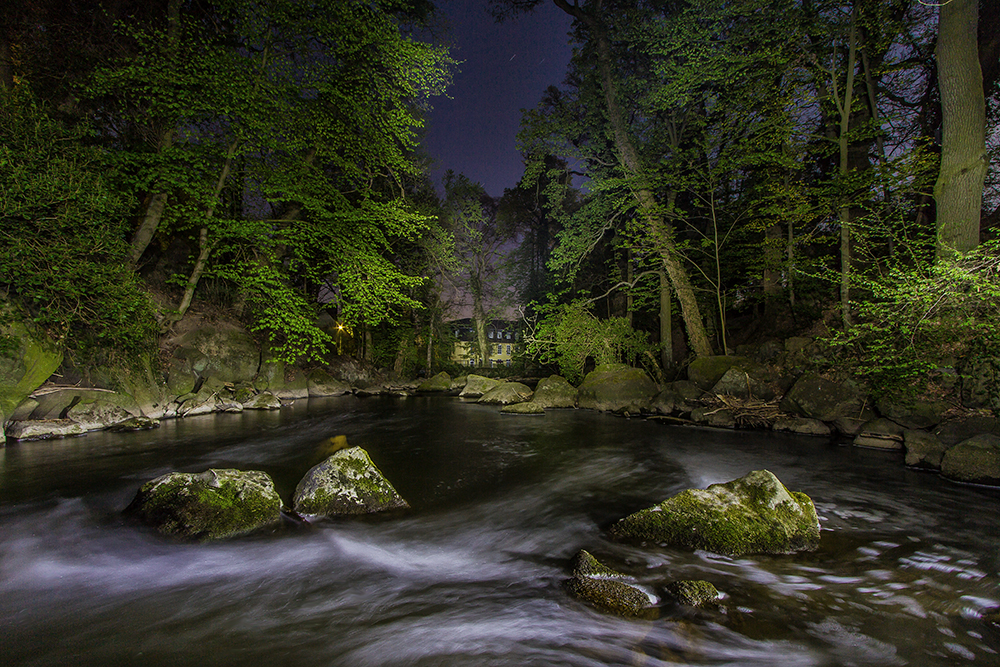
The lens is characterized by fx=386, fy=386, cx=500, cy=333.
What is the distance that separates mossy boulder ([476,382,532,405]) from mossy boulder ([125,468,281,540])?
12.0 m

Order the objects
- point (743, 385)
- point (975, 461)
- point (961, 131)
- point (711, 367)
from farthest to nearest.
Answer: point (711, 367), point (743, 385), point (961, 131), point (975, 461)

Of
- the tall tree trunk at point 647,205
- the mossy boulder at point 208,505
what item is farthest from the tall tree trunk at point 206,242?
the tall tree trunk at point 647,205

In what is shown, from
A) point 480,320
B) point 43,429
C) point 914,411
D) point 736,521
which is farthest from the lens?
point 480,320

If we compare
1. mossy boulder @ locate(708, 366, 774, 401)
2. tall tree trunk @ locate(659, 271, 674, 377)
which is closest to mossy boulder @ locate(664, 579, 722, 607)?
mossy boulder @ locate(708, 366, 774, 401)

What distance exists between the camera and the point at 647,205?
44.2ft

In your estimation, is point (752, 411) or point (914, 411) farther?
point (752, 411)

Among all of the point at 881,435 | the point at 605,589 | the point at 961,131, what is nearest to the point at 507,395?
the point at 881,435

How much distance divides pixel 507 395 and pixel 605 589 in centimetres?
1337

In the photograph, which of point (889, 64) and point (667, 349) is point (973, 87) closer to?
point (889, 64)

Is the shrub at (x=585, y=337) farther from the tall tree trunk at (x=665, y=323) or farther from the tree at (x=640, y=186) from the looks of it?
the tree at (x=640, y=186)

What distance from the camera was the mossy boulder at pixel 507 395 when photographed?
1582 centimetres

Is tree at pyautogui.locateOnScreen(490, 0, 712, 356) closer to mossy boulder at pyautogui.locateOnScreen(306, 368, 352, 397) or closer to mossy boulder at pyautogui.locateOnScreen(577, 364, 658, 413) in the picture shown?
mossy boulder at pyautogui.locateOnScreen(577, 364, 658, 413)

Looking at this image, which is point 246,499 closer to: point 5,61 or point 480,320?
point 5,61

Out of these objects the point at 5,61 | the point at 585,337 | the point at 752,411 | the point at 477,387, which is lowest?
the point at 477,387
